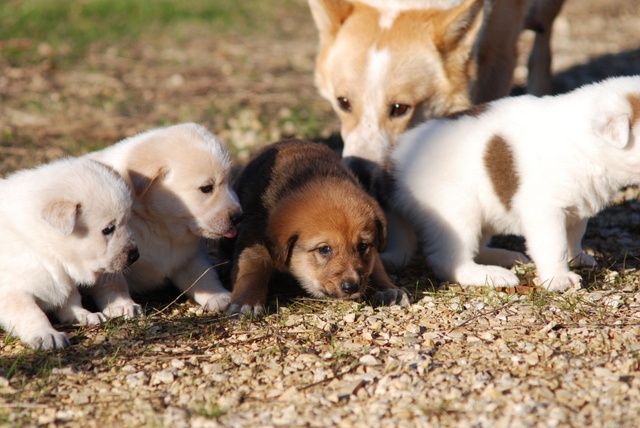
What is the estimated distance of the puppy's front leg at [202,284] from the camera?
4.48 meters

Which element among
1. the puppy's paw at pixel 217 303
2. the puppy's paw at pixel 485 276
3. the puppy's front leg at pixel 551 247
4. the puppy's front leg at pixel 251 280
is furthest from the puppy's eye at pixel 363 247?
the puppy's front leg at pixel 551 247

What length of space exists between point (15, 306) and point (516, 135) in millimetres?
2711

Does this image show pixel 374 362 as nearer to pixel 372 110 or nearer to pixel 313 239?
pixel 313 239

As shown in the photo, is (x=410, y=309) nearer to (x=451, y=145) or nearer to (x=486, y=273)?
(x=486, y=273)

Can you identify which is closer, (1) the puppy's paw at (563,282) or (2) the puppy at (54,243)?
(2) the puppy at (54,243)

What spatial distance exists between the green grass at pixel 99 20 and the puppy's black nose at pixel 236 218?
252 inches

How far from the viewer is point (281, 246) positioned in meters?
4.41

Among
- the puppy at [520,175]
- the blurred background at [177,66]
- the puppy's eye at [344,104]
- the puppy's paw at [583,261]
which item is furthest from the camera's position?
the blurred background at [177,66]

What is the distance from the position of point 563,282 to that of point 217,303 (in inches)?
71.7

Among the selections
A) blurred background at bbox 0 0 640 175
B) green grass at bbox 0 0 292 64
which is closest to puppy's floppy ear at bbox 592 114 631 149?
blurred background at bbox 0 0 640 175

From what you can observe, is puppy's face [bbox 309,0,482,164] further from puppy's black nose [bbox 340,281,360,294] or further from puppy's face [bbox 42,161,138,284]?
puppy's face [bbox 42,161,138,284]

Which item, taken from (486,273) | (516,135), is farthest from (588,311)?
(516,135)

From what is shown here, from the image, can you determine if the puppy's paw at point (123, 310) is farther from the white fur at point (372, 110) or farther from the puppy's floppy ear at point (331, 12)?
the puppy's floppy ear at point (331, 12)

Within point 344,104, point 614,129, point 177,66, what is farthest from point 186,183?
point 177,66
